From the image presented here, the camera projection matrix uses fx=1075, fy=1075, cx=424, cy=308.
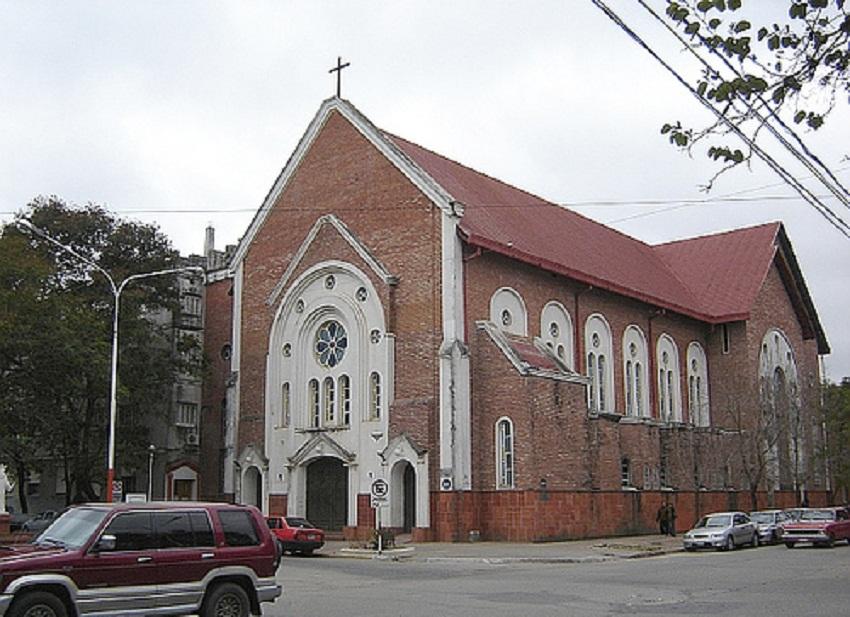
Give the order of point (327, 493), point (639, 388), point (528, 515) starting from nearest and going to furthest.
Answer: point (528, 515), point (327, 493), point (639, 388)

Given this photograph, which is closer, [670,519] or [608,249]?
[670,519]

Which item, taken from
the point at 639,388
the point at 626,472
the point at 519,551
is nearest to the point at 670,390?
the point at 639,388

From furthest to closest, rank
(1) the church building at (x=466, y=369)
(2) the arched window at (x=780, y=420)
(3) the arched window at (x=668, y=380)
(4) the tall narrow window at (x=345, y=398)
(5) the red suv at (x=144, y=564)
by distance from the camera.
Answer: (3) the arched window at (x=668, y=380), (2) the arched window at (x=780, y=420), (4) the tall narrow window at (x=345, y=398), (1) the church building at (x=466, y=369), (5) the red suv at (x=144, y=564)

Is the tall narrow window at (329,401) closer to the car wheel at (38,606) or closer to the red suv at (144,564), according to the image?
the red suv at (144,564)

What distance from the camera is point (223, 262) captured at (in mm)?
54906

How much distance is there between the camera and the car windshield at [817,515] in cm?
3259

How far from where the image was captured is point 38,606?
1225cm

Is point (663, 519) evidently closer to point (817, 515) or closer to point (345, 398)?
point (817, 515)

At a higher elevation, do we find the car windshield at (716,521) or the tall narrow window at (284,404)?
the tall narrow window at (284,404)

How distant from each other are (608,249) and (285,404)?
677 inches

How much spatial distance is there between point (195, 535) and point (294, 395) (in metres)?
25.7

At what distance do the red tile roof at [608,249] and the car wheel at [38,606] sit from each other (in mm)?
24272

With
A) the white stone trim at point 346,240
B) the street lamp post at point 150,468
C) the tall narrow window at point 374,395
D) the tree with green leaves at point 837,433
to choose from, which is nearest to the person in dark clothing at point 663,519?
the tall narrow window at point 374,395

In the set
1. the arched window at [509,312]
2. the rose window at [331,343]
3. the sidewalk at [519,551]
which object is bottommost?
the sidewalk at [519,551]
